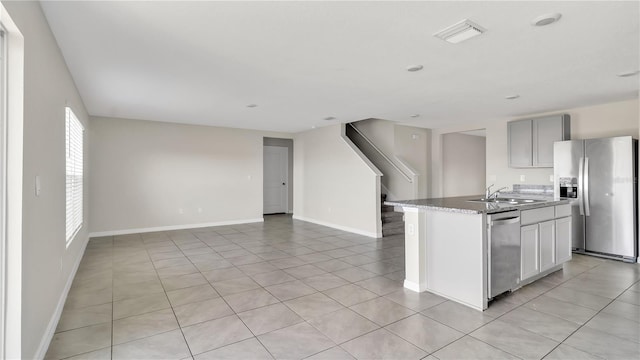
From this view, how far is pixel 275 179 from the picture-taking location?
31.8ft

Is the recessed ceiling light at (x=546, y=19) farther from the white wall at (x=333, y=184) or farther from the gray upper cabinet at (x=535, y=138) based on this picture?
the white wall at (x=333, y=184)

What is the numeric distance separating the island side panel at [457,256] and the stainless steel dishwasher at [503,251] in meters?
0.11

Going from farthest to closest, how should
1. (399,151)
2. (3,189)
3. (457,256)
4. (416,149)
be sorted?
(416,149), (399,151), (457,256), (3,189)

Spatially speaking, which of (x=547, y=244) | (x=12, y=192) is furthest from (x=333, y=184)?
(x=12, y=192)

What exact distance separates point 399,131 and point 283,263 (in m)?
4.49

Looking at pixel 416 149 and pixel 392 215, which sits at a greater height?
pixel 416 149

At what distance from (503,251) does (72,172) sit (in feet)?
16.4

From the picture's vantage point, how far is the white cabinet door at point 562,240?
393 centimetres

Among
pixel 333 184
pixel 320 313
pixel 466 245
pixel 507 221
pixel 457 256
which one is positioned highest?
pixel 333 184

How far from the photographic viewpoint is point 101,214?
631 cm

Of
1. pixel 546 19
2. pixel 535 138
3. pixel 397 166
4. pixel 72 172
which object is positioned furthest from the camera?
pixel 397 166

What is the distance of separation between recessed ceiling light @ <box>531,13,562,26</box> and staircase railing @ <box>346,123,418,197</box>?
4.51 m

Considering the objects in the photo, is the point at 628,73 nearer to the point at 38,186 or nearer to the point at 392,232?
the point at 392,232

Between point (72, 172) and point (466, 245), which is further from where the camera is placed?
point (72, 172)
